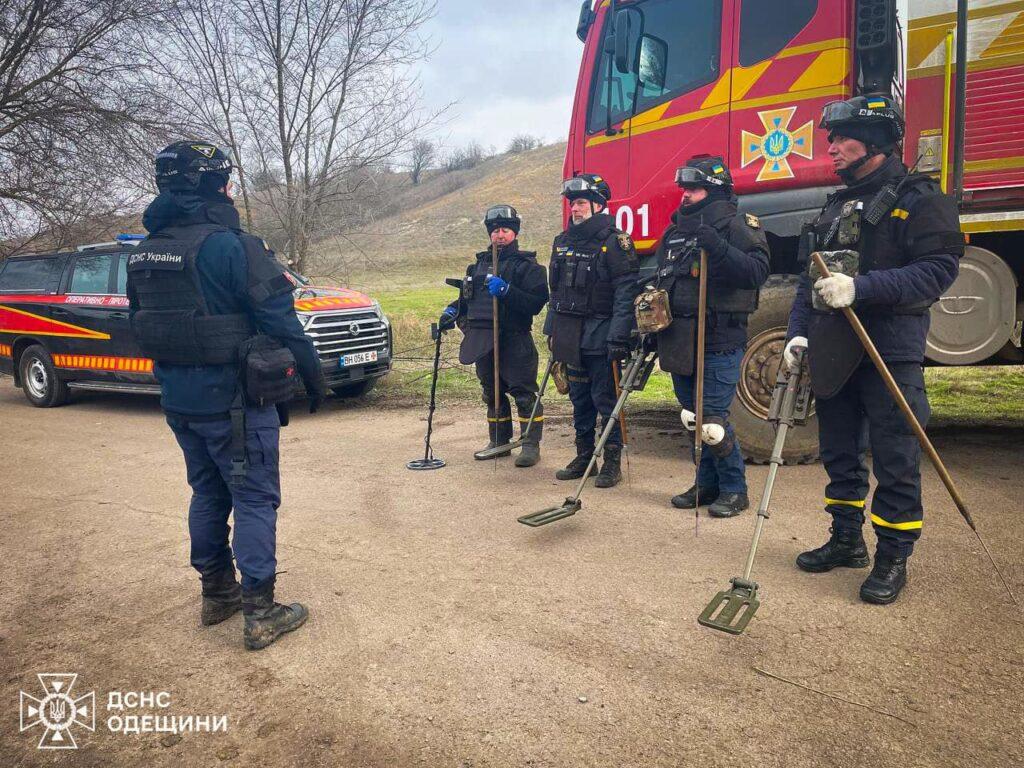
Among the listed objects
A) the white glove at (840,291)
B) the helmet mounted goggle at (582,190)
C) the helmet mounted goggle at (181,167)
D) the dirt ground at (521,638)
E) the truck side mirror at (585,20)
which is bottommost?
the dirt ground at (521,638)

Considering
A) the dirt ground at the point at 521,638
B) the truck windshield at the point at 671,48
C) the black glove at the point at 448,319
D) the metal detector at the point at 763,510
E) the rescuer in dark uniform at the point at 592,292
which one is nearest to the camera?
the dirt ground at the point at 521,638

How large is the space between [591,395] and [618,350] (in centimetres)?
66

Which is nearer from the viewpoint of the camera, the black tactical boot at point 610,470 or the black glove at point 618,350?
the black glove at point 618,350

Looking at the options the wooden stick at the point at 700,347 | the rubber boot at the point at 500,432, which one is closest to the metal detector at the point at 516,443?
the rubber boot at the point at 500,432

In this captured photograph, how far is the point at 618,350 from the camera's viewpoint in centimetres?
457

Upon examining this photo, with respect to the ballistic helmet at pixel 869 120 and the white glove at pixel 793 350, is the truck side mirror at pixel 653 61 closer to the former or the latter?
the ballistic helmet at pixel 869 120

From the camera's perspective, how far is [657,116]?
16.9 feet

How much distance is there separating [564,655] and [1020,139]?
424 centimetres

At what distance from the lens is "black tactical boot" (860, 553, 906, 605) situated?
2963 millimetres

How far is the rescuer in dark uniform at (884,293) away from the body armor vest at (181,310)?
250 cm

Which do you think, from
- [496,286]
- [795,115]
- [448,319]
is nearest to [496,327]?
[496,286]

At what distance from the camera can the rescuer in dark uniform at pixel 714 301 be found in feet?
13.1

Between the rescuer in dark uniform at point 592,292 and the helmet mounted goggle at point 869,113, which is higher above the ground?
the helmet mounted goggle at point 869,113

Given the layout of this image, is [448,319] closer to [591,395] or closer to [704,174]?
[591,395]
